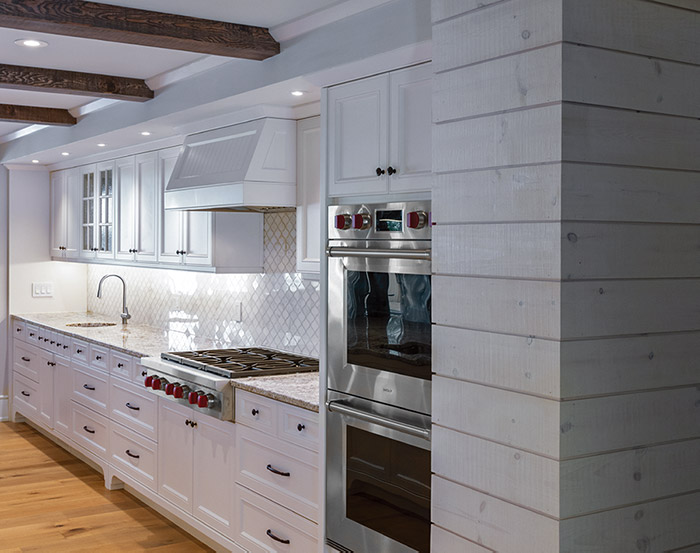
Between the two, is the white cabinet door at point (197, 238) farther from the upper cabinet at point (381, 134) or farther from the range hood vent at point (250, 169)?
the upper cabinet at point (381, 134)

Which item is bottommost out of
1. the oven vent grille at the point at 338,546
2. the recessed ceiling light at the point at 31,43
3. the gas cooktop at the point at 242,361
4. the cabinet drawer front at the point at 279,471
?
the oven vent grille at the point at 338,546

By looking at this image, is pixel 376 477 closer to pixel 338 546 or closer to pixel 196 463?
pixel 338 546

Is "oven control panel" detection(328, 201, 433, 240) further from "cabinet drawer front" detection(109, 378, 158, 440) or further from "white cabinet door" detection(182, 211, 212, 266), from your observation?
"cabinet drawer front" detection(109, 378, 158, 440)

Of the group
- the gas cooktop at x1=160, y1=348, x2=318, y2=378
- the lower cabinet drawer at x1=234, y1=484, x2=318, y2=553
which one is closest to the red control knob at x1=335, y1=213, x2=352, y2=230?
the gas cooktop at x1=160, y1=348, x2=318, y2=378

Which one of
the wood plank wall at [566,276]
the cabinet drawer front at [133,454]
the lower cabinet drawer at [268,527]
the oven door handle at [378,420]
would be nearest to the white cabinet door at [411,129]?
the wood plank wall at [566,276]

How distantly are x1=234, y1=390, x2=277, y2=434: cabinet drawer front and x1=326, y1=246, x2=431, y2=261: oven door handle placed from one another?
81 centimetres

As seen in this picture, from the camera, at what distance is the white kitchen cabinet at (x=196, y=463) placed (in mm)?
4016

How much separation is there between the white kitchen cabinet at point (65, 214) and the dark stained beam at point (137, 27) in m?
3.83

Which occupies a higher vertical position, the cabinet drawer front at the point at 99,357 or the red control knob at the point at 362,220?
the red control knob at the point at 362,220

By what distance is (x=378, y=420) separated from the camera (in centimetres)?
297

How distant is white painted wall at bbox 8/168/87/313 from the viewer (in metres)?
7.27

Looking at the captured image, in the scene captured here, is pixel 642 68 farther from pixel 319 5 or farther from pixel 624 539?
pixel 319 5

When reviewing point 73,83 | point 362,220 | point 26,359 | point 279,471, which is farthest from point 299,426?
point 26,359

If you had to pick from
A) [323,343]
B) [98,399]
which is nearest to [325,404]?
[323,343]
